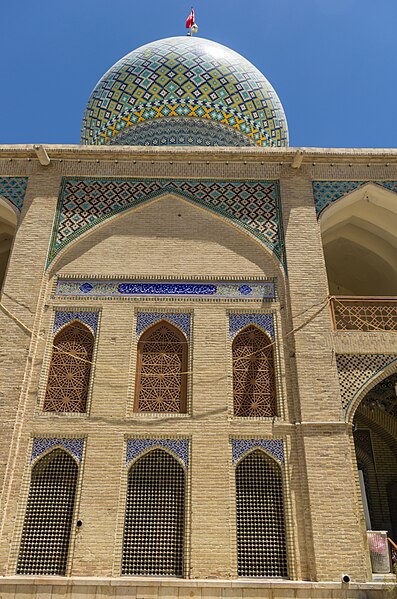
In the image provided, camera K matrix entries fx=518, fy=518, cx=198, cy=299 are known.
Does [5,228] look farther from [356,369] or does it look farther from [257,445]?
[356,369]

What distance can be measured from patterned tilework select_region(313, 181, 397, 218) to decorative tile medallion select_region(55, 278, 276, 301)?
1.30 metres

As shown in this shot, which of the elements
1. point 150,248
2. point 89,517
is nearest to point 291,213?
point 150,248

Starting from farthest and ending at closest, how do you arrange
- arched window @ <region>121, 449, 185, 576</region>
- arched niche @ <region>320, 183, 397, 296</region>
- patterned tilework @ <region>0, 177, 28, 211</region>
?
arched niche @ <region>320, 183, 397, 296</region>, patterned tilework @ <region>0, 177, 28, 211</region>, arched window @ <region>121, 449, 185, 576</region>

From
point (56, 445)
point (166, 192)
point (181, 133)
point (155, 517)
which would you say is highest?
point (181, 133)

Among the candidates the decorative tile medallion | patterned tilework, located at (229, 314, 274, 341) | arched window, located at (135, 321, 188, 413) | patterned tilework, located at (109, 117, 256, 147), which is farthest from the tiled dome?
arched window, located at (135, 321, 188, 413)

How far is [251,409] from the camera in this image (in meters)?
5.19

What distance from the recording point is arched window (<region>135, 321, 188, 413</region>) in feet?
17.2

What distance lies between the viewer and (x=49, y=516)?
15.5 feet

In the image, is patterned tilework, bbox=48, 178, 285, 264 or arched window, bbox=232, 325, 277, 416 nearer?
arched window, bbox=232, 325, 277, 416

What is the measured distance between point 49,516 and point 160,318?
7.20 feet

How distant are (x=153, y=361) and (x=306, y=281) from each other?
1.90 metres

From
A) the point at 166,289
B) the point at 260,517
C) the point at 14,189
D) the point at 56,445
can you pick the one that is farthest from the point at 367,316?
the point at 14,189

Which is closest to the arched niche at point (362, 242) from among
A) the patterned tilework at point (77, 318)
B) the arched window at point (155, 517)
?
the patterned tilework at point (77, 318)

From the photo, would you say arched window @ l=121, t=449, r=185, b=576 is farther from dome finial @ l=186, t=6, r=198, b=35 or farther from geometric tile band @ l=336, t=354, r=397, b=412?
dome finial @ l=186, t=6, r=198, b=35
